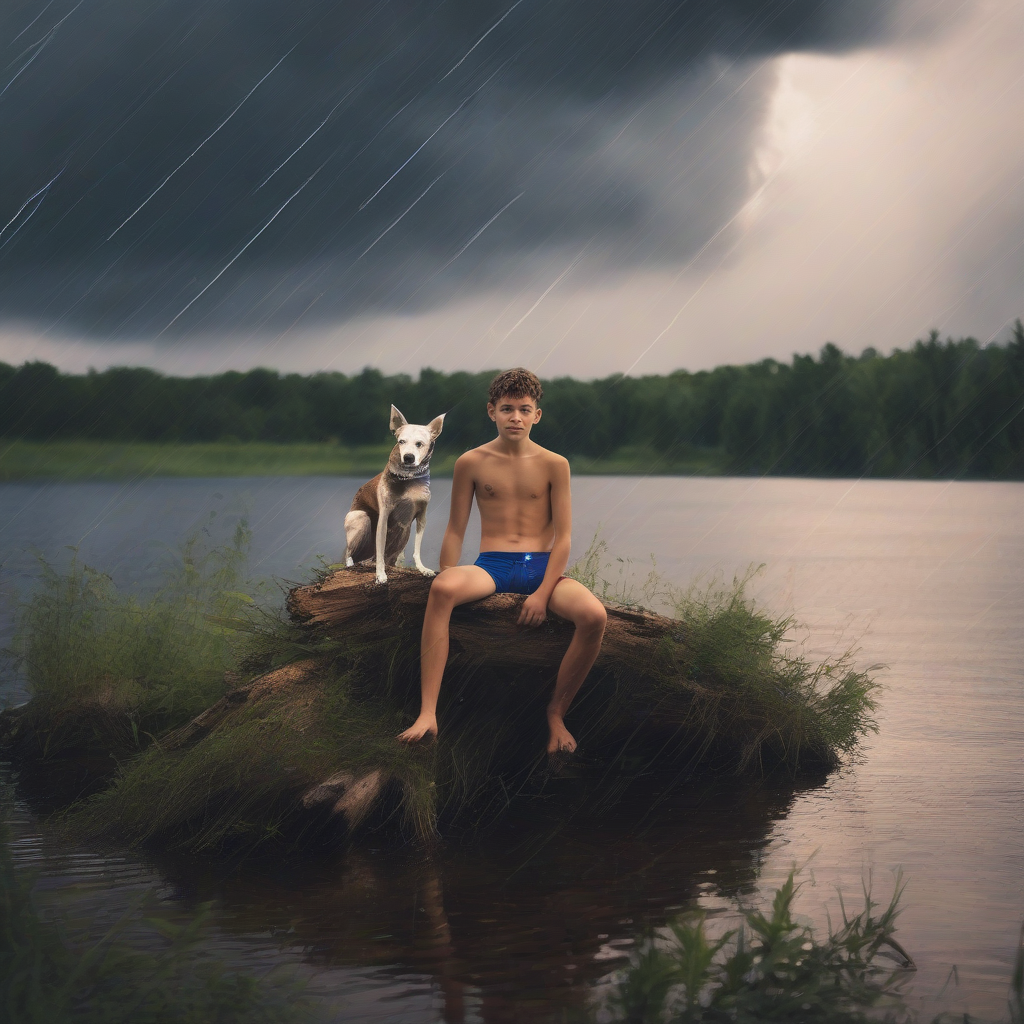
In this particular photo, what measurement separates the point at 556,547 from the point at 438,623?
84 centimetres

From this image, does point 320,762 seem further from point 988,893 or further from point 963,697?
point 963,697

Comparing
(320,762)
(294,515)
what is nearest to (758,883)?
(320,762)

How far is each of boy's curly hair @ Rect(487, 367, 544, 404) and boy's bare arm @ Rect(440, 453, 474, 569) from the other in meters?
0.45

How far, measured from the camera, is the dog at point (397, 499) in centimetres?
713

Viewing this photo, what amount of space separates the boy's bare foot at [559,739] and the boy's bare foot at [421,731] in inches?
31.1

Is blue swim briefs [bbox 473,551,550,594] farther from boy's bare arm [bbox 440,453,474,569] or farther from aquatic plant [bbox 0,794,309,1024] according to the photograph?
aquatic plant [bbox 0,794,309,1024]

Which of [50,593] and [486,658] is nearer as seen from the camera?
[486,658]

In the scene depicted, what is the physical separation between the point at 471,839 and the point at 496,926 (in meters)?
1.59

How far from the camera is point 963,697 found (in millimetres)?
11508

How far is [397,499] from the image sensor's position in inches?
288

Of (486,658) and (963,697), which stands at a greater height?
(486,658)

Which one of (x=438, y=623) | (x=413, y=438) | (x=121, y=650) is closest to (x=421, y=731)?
(x=438, y=623)

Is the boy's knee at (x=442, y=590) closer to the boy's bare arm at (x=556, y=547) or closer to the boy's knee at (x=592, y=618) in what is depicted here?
the boy's bare arm at (x=556, y=547)

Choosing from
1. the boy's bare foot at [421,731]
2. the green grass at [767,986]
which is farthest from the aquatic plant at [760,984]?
the boy's bare foot at [421,731]
